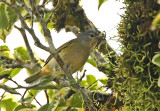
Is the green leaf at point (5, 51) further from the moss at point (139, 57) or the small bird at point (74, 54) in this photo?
the moss at point (139, 57)

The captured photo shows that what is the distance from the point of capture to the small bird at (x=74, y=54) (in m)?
2.30

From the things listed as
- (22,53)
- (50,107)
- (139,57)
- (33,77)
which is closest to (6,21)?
(22,53)

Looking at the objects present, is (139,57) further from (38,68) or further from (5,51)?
(5,51)

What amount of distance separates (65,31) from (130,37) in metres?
1.16

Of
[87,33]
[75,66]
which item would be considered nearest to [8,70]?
[75,66]

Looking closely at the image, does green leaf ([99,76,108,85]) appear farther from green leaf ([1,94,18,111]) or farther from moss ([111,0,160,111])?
moss ([111,0,160,111])

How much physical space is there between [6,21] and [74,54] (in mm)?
577

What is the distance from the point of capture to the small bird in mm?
2299

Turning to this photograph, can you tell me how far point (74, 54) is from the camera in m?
2.34

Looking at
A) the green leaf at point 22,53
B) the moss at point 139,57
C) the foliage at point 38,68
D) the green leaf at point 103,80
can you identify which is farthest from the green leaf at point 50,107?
the green leaf at point 22,53

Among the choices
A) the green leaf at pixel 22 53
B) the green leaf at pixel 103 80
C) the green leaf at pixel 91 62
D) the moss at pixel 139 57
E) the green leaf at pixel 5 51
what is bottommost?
the moss at pixel 139 57

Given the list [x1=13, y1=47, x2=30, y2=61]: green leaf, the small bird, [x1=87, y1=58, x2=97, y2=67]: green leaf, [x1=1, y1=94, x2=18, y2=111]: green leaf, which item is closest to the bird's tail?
the small bird

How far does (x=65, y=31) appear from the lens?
243 centimetres

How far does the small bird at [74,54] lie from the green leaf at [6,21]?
17.2 inches
